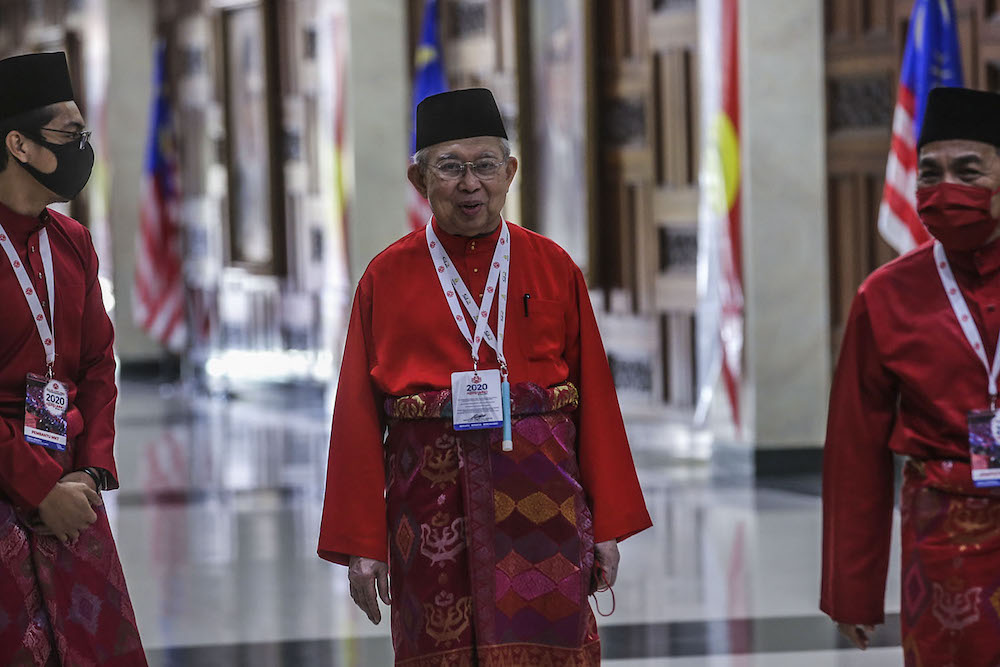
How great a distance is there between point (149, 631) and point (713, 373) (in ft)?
14.1

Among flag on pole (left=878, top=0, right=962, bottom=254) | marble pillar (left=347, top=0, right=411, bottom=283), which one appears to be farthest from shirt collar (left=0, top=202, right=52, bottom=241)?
marble pillar (left=347, top=0, right=411, bottom=283)

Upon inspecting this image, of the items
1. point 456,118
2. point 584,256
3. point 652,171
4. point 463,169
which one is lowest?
point 584,256

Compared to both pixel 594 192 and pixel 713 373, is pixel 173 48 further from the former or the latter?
pixel 713 373

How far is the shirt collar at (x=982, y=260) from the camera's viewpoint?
11.2 ft

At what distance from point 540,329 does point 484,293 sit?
0.13 metres

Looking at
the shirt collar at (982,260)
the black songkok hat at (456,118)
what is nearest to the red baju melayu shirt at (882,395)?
the shirt collar at (982,260)

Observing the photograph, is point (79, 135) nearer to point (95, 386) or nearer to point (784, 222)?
point (95, 386)

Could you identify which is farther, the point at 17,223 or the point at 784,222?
the point at 784,222

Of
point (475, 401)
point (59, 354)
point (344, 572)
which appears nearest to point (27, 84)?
point (59, 354)

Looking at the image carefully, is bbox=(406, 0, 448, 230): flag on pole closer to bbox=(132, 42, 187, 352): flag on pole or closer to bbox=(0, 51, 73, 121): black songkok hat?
bbox=(132, 42, 187, 352): flag on pole

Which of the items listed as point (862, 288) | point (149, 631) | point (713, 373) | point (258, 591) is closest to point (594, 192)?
point (713, 373)

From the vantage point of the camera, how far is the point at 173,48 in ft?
58.7

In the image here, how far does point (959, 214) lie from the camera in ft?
11.0

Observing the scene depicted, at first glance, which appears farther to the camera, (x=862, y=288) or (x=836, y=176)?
→ (x=836, y=176)
